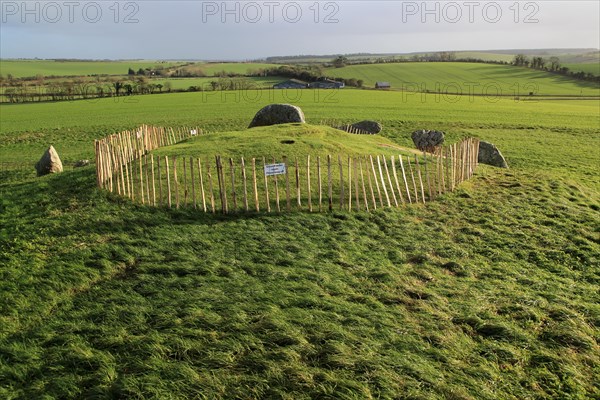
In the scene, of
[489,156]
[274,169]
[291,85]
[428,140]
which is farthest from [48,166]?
[291,85]

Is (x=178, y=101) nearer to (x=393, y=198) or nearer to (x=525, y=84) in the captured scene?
(x=393, y=198)

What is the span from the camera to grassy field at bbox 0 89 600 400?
6047 millimetres

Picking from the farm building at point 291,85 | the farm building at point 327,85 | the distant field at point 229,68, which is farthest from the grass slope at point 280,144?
the distant field at point 229,68

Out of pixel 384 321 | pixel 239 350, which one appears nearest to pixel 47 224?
pixel 239 350

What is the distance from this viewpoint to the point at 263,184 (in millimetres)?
13609

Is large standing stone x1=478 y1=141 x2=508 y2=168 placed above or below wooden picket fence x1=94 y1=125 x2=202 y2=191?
below

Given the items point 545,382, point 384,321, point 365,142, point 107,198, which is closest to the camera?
point 545,382

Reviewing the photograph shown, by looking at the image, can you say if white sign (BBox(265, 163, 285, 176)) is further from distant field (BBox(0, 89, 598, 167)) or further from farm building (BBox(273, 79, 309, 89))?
farm building (BBox(273, 79, 309, 89))

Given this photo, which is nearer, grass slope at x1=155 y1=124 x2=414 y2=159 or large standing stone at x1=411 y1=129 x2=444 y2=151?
grass slope at x1=155 y1=124 x2=414 y2=159

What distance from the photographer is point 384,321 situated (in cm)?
725

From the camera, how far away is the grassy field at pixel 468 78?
234ft

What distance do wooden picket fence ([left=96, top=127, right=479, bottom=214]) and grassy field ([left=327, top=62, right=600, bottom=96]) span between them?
59.3 meters

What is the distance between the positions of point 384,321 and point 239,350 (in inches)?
94.6

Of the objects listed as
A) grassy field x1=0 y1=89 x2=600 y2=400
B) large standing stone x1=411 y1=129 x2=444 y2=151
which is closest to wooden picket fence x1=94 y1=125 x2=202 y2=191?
grassy field x1=0 y1=89 x2=600 y2=400
